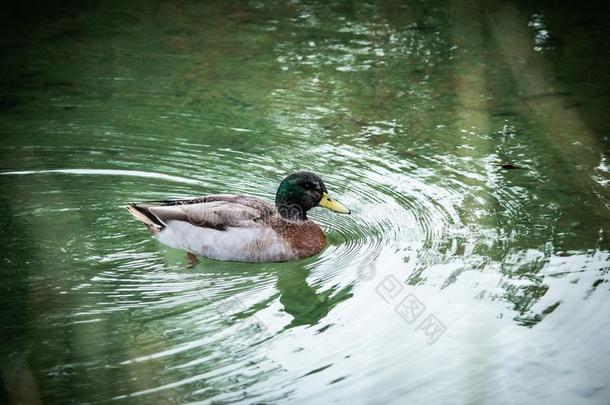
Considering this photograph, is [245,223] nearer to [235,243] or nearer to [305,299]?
[235,243]

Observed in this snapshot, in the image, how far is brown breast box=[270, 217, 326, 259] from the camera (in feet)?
19.6

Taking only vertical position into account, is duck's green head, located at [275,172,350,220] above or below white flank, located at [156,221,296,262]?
above

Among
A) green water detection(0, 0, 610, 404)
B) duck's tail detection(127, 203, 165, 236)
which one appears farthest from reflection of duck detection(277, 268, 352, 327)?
duck's tail detection(127, 203, 165, 236)

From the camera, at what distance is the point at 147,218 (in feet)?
20.3

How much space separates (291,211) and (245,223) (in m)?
0.40

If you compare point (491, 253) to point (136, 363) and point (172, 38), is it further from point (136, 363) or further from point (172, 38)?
point (172, 38)

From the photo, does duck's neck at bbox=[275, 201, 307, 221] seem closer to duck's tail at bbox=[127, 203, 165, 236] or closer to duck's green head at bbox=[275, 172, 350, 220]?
duck's green head at bbox=[275, 172, 350, 220]

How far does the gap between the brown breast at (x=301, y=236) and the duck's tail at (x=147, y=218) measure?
82 centimetres

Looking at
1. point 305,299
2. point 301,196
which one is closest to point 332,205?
point 301,196

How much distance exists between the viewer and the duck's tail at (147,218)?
614cm

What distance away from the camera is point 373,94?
8641 mm

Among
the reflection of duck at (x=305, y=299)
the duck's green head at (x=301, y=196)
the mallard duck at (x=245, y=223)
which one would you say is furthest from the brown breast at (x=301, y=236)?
the reflection of duck at (x=305, y=299)

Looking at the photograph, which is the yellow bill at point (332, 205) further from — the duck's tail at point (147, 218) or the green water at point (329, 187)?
the duck's tail at point (147, 218)

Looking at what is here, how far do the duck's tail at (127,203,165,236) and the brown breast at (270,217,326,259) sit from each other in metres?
0.82
